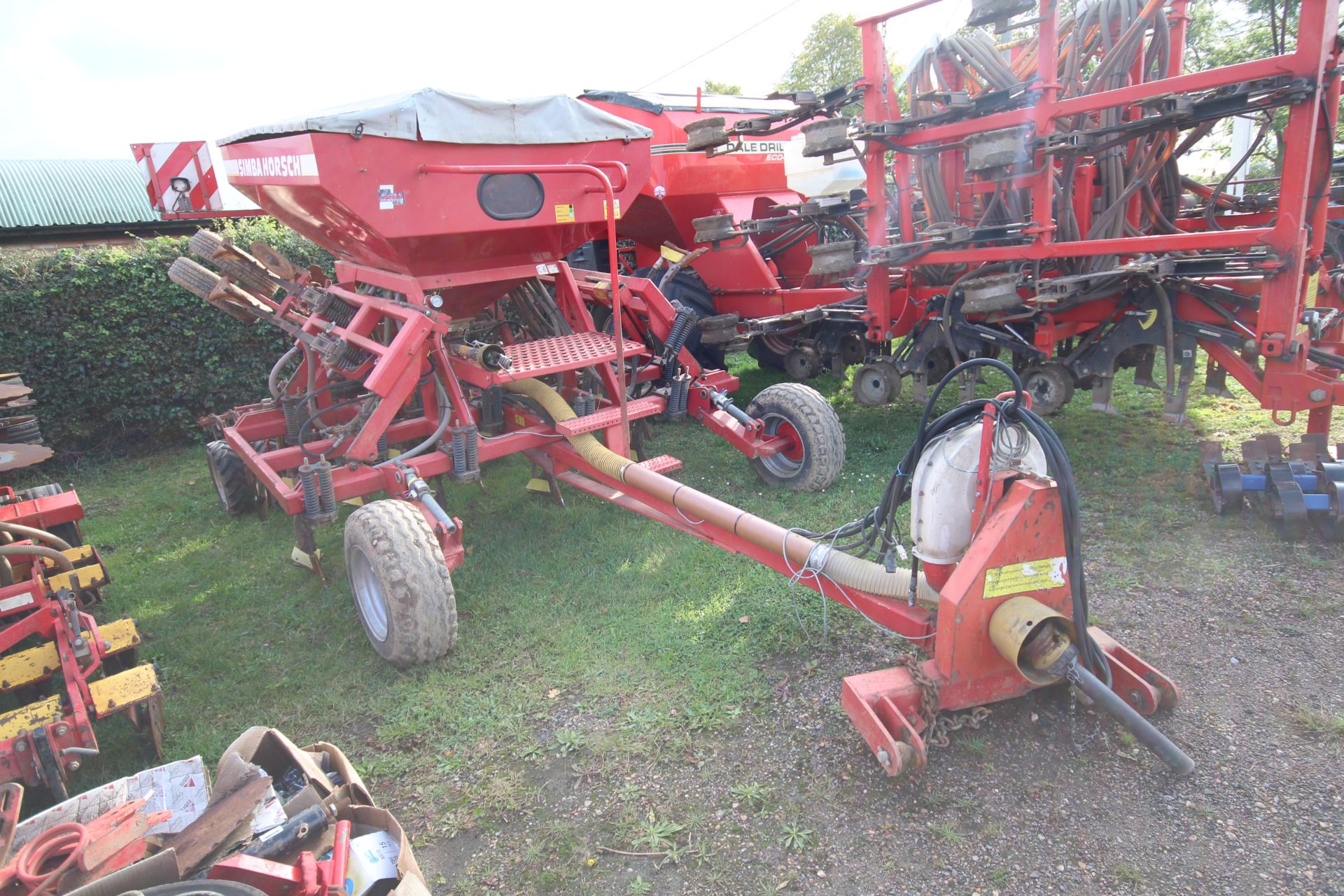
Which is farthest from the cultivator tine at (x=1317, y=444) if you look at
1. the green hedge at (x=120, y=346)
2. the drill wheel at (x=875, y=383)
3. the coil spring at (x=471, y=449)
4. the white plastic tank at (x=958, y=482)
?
the green hedge at (x=120, y=346)

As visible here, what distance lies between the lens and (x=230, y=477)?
5.48 m

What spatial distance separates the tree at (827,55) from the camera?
27.3 meters

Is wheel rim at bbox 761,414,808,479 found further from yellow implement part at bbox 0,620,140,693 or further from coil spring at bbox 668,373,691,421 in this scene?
yellow implement part at bbox 0,620,140,693

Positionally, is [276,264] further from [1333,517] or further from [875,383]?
[1333,517]

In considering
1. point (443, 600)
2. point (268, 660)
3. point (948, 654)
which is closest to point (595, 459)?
point (443, 600)

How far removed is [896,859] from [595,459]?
2458 millimetres

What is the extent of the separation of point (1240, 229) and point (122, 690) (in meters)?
5.86

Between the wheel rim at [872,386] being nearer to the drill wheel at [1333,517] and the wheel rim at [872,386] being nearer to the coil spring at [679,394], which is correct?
the coil spring at [679,394]

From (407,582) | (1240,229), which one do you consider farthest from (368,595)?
(1240,229)

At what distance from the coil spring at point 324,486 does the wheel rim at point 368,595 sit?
1.07ft

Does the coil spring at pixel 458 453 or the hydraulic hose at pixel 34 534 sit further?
the coil spring at pixel 458 453

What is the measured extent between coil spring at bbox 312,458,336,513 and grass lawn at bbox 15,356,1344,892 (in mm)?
641

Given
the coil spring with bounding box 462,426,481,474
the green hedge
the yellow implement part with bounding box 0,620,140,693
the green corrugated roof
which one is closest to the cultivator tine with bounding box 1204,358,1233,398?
the coil spring with bounding box 462,426,481,474

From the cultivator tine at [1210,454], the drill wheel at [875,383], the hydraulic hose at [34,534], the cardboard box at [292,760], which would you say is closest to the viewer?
the cardboard box at [292,760]
